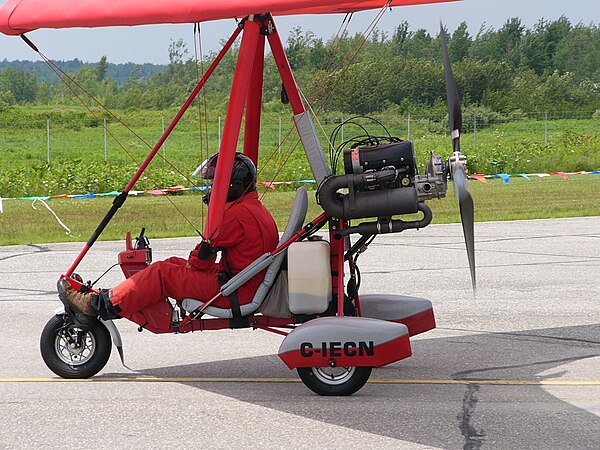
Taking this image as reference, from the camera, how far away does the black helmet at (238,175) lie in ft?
25.1

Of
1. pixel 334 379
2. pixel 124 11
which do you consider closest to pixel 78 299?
pixel 334 379

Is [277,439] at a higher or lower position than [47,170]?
lower

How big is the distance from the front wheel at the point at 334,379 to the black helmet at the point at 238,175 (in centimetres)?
135

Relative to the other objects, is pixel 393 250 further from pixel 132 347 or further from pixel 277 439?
pixel 277 439

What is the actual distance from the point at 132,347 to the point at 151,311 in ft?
4.14

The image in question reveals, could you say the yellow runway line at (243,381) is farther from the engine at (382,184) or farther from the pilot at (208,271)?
the engine at (382,184)

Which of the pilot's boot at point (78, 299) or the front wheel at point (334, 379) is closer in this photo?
the front wheel at point (334, 379)

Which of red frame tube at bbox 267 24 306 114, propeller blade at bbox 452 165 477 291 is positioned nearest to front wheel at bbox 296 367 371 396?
propeller blade at bbox 452 165 477 291

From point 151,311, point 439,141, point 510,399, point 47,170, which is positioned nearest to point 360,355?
point 510,399

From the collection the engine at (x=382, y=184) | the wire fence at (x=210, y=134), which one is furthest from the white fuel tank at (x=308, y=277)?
the wire fence at (x=210, y=134)

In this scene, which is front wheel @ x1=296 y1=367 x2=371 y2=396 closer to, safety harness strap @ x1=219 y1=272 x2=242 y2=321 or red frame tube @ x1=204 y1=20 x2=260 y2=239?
safety harness strap @ x1=219 y1=272 x2=242 y2=321

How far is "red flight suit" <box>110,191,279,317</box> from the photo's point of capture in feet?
24.6

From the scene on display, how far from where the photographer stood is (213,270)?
25.2 feet

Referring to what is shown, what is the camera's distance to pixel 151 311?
7605mm
